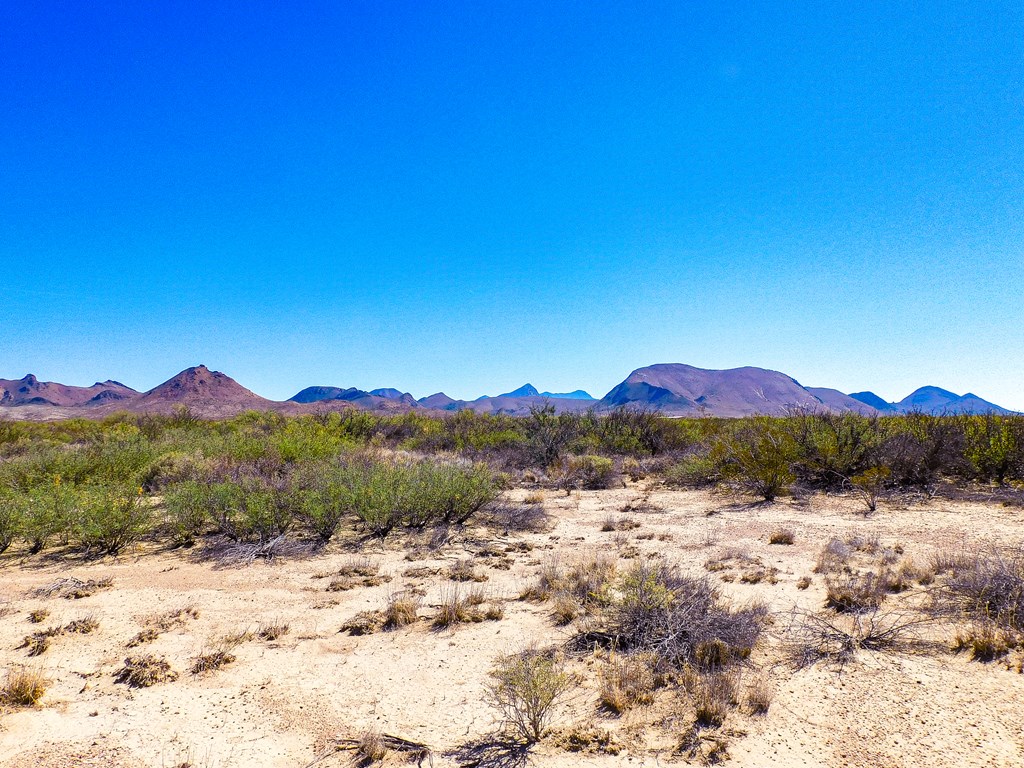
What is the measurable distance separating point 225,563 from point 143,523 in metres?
2.02

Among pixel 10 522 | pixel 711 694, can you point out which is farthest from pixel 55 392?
pixel 711 694

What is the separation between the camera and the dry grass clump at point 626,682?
4188 millimetres

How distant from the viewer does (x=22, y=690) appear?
14.1ft

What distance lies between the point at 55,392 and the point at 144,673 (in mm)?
222767

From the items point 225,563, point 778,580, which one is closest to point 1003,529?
point 778,580

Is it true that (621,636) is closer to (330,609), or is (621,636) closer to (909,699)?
(909,699)

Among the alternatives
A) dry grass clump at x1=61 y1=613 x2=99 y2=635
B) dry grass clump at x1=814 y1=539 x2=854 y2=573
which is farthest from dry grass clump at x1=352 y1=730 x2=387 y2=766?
dry grass clump at x1=814 y1=539 x2=854 y2=573

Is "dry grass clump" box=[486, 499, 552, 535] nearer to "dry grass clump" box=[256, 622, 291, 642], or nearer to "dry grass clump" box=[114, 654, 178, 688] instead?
"dry grass clump" box=[256, 622, 291, 642]

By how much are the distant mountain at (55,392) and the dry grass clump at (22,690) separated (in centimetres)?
18933

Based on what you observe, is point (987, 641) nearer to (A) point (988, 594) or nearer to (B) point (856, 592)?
(A) point (988, 594)

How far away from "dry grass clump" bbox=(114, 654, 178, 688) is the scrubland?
38 mm

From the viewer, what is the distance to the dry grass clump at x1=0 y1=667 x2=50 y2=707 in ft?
14.0

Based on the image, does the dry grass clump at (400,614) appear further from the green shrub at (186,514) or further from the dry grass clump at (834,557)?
the dry grass clump at (834,557)

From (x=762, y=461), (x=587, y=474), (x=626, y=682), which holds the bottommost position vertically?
(x=626, y=682)
